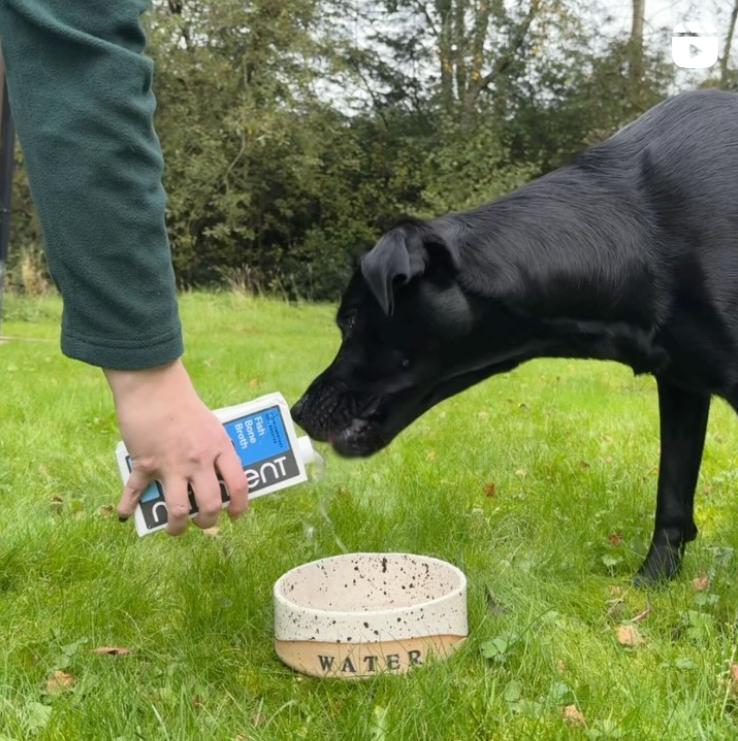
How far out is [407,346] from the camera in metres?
2.29

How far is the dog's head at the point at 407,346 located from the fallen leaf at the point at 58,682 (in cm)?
88

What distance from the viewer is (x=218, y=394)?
17.7 ft

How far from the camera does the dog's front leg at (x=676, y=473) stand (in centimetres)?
259

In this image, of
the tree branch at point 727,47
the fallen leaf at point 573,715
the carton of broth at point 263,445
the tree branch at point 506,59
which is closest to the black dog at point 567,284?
the carton of broth at point 263,445

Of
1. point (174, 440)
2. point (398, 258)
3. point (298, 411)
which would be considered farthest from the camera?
point (298, 411)

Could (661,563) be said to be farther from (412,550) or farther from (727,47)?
(727,47)

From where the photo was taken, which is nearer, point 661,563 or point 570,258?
point 570,258

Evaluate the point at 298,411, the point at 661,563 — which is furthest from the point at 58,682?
the point at 661,563

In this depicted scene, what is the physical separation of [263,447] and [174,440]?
0.55 meters

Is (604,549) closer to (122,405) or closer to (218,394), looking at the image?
(122,405)

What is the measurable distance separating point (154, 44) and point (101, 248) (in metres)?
15.9

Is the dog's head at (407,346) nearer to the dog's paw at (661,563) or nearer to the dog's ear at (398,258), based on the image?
the dog's ear at (398,258)

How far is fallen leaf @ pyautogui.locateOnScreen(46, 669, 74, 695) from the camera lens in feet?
6.11

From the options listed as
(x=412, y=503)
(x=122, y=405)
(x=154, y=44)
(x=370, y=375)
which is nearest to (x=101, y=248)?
(x=122, y=405)
